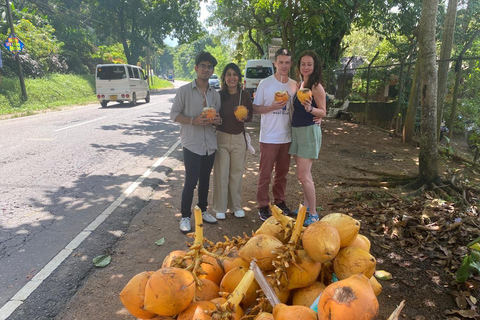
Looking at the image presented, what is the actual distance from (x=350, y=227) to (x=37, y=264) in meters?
3.00

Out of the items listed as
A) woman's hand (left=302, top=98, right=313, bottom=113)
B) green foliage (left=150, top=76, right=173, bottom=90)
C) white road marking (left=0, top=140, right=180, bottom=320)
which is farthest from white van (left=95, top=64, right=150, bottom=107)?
green foliage (left=150, top=76, right=173, bottom=90)

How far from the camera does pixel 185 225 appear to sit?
375 centimetres

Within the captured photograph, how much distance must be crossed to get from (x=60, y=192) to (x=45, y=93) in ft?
56.6

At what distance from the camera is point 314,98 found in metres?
3.48

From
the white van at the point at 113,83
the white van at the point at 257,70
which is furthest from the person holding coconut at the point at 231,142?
the white van at the point at 113,83

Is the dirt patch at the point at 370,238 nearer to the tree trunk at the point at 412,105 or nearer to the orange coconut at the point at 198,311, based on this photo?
the orange coconut at the point at 198,311

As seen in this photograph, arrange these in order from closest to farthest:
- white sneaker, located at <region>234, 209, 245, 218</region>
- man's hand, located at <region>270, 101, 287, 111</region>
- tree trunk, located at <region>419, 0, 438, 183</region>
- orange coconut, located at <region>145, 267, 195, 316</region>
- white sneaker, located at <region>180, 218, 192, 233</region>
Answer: orange coconut, located at <region>145, 267, 195, 316</region>
man's hand, located at <region>270, 101, 287, 111</region>
white sneaker, located at <region>180, 218, 192, 233</region>
white sneaker, located at <region>234, 209, 245, 218</region>
tree trunk, located at <region>419, 0, 438, 183</region>

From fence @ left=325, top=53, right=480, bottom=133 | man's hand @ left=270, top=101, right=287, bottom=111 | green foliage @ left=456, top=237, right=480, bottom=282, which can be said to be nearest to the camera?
green foliage @ left=456, top=237, right=480, bottom=282

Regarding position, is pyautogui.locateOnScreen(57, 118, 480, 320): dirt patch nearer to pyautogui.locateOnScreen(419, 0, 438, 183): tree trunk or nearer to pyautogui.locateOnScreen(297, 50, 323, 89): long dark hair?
pyautogui.locateOnScreen(419, 0, 438, 183): tree trunk

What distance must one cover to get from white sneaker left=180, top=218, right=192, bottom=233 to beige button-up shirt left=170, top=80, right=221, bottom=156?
33.3 inches

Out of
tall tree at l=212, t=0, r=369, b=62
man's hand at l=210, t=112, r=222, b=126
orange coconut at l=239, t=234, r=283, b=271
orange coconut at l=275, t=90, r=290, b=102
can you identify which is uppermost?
tall tree at l=212, t=0, r=369, b=62

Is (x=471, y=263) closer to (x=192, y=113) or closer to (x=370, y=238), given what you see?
(x=370, y=238)

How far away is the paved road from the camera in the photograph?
298cm

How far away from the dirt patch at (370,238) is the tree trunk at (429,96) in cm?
58
